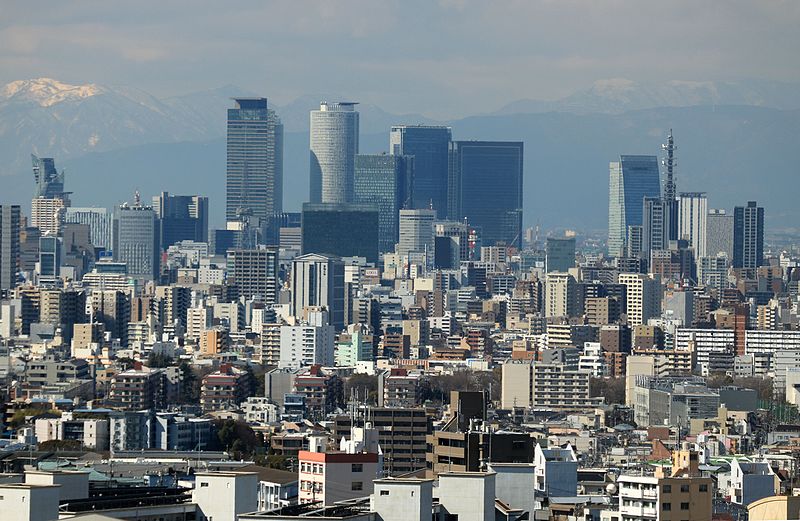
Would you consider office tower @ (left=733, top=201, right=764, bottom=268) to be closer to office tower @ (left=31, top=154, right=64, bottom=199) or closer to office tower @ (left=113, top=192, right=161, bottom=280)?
office tower @ (left=113, top=192, right=161, bottom=280)

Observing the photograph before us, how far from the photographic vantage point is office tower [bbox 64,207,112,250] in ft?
481

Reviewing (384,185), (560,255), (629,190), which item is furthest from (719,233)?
(384,185)

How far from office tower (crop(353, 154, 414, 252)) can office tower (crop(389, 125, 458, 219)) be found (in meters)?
Result: 2.51

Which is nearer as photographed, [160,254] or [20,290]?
[20,290]

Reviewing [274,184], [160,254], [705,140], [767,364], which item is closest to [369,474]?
[767,364]

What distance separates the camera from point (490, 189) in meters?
165

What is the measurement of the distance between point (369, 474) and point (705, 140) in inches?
6662

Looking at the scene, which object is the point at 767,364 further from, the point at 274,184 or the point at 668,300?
the point at 274,184

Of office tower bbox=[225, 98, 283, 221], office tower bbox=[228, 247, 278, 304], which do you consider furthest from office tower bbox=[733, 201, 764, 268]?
office tower bbox=[225, 98, 283, 221]

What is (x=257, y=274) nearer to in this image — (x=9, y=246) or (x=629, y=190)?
(x=9, y=246)

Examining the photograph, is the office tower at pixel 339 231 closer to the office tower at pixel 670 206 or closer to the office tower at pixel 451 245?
the office tower at pixel 451 245

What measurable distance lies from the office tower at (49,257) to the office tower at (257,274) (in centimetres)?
1261

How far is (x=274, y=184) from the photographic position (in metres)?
165

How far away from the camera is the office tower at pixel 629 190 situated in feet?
524
